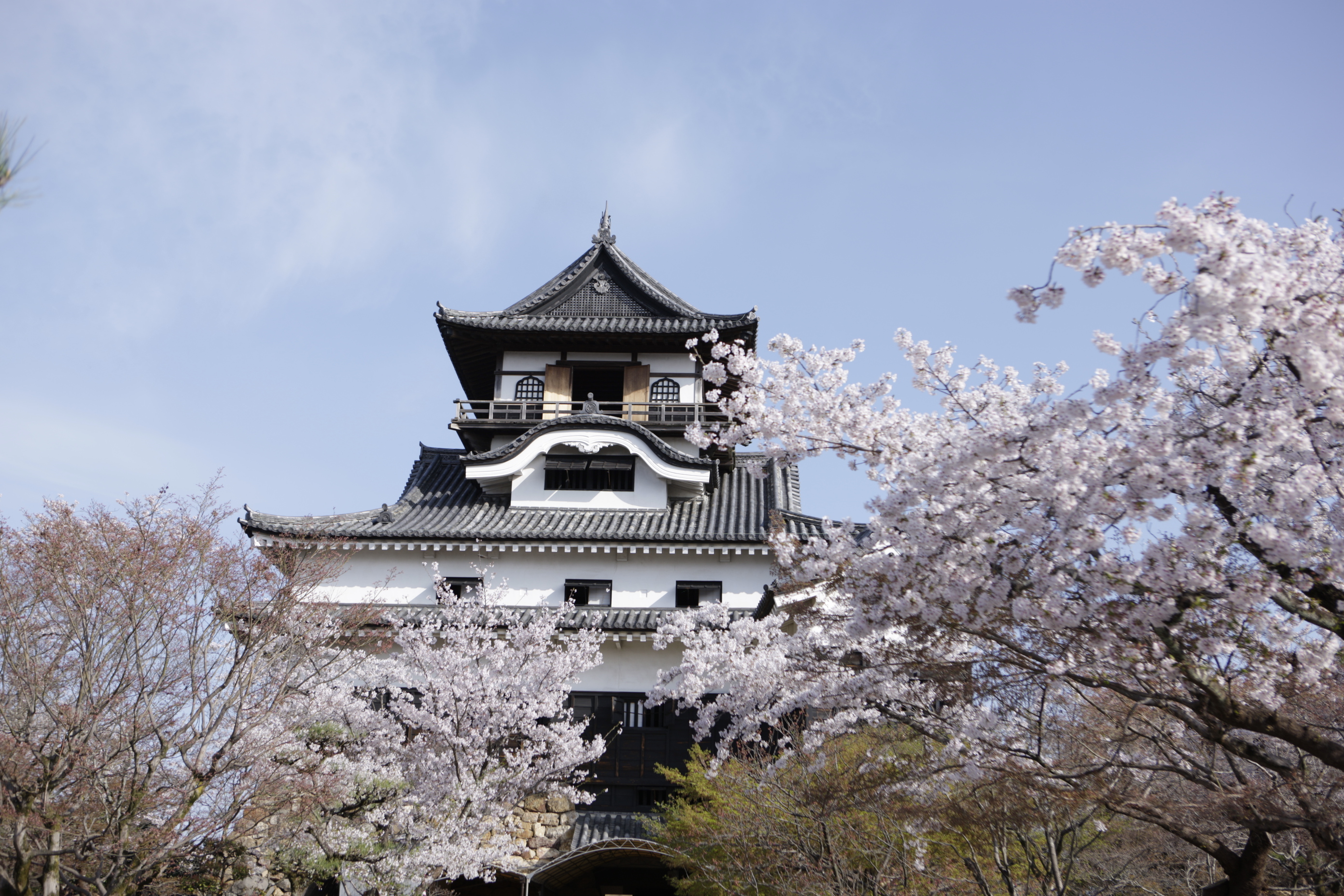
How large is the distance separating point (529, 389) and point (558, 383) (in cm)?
84

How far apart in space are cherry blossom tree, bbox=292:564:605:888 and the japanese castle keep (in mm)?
1357

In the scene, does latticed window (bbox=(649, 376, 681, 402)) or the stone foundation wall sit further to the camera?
latticed window (bbox=(649, 376, 681, 402))

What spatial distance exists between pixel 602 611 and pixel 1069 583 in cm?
1380

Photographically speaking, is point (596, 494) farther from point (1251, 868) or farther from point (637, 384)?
point (1251, 868)

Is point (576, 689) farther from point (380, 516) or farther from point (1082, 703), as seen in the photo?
point (1082, 703)

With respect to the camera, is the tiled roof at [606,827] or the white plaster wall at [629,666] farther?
the white plaster wall at [629,666]

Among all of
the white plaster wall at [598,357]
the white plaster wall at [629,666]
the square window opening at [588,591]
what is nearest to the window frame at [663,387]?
the white plaster wall at [598,357]

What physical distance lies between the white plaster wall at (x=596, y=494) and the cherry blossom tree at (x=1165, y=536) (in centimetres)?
1387

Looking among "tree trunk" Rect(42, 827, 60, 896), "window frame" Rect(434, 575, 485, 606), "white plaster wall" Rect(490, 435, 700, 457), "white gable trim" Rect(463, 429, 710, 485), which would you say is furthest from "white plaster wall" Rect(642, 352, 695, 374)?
"tree trunk" Rect(42, 827, 60, 896)

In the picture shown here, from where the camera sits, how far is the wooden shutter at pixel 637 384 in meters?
24.2

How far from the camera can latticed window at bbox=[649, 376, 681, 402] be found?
958 inches

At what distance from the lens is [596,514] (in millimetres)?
21516

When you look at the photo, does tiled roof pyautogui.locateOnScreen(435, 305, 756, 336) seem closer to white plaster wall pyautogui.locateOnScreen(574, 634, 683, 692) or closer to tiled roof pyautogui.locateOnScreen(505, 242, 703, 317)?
tiled roof pyautogui.locateOnScreen(505, 242, 703, 317)

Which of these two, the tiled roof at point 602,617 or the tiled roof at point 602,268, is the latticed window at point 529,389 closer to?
the tiled roof at point 602,268
